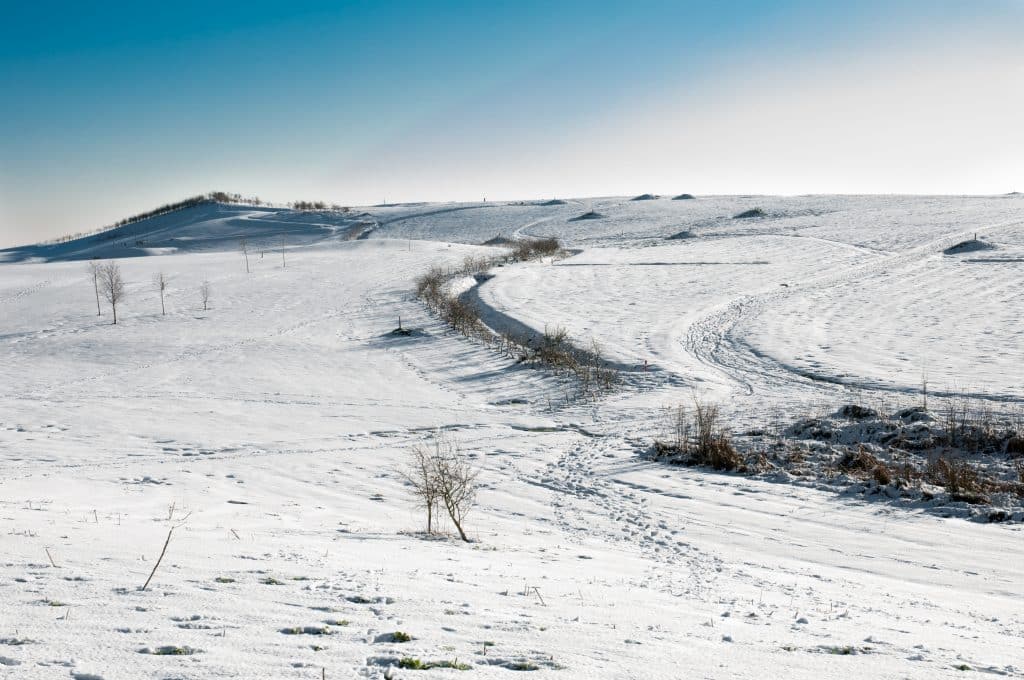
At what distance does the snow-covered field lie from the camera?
5070 mm

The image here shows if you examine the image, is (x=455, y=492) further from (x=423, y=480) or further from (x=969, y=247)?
(x=969, y=247)

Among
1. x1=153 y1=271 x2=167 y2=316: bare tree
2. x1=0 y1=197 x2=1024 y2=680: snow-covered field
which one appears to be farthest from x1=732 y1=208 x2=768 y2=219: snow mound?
x1=153 y1=271 x2=167 y2=316: bare tree

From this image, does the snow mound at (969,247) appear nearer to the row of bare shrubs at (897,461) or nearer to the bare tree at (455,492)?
the row of bare shrubs at (897,461)

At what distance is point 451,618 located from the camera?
558cm

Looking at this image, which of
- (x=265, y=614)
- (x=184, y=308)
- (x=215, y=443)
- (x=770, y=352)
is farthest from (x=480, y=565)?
(x=184, y=308)

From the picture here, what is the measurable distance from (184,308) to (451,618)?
3786 cm

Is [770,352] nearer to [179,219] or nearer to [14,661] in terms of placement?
[14,661]

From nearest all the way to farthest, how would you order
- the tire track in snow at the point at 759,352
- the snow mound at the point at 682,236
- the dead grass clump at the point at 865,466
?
the dead grass clump at the point at 865,466 → the tire track in snow at the point at 759,352 → the snow mound at the point at 682,236

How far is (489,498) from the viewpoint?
1253 centimetres

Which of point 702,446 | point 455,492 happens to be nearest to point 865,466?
point 702,446

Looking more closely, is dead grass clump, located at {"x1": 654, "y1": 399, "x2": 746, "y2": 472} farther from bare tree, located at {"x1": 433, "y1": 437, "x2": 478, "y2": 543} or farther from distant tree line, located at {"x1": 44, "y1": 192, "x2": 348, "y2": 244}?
distant tree line, located at {"x1": 44, "y1": 192, "x2": 348, "y2": 244}

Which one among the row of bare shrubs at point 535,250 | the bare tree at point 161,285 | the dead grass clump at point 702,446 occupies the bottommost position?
the dead grass clump at point 702,446

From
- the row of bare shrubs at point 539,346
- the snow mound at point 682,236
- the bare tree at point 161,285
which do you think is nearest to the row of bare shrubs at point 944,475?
the row of bare shrubs at point 539,346

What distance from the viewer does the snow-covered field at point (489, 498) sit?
5.07 meters
